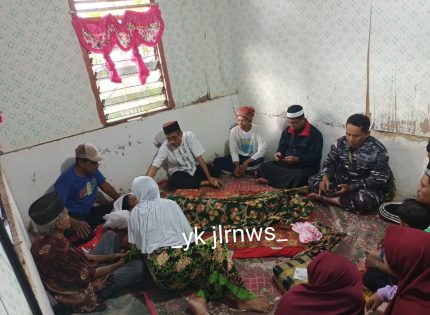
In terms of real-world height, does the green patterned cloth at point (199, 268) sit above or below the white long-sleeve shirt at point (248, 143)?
below

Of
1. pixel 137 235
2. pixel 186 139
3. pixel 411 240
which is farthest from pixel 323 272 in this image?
pixel 186 139

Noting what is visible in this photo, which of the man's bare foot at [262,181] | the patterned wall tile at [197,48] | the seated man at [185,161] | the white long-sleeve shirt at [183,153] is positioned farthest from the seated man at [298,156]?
the patterned wall tile at [197,48]

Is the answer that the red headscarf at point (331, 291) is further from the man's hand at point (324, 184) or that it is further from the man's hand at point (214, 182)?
the man's hand at point (214, 182)

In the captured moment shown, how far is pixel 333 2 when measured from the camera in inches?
135

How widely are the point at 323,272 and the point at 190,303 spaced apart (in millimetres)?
1176

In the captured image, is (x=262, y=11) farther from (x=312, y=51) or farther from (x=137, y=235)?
(x=137, y=235)

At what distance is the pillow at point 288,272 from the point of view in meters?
2.37

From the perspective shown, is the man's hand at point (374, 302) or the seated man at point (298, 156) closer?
the man's hand at point (374, 302)

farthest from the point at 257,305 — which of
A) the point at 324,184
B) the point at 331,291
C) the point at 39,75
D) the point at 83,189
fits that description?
the point at 39,75

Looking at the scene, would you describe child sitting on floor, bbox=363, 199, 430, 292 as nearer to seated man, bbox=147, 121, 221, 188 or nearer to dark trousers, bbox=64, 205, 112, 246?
seated man, bbox=147, 121, 221, 188

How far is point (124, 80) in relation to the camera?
3965 millimetres

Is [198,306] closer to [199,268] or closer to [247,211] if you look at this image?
[199,268]

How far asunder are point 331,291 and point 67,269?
1.67m

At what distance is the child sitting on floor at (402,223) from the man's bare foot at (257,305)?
2.30 feet
